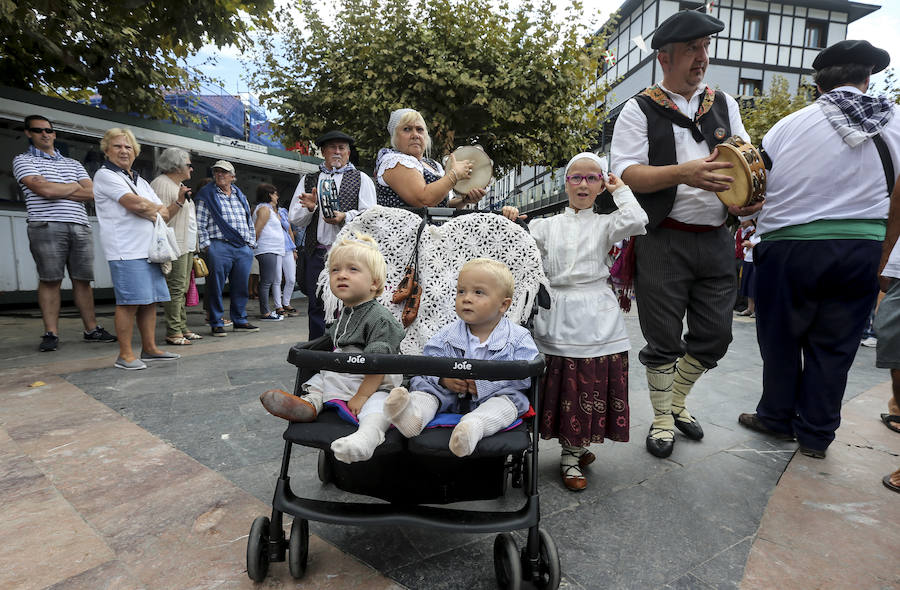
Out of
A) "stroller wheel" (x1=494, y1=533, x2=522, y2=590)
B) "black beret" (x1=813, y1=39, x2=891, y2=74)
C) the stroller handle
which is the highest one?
"black beret" (x1=813, y1=39, x2=891, y2=74)

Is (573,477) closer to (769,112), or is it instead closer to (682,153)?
(682,153)

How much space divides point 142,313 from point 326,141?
2294 mm

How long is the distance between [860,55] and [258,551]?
3542mm

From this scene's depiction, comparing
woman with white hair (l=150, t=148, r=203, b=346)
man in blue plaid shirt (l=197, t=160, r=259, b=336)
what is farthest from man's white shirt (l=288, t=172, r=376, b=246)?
man in blue plaid shirt (l=197, t=160, r=259, b=336)

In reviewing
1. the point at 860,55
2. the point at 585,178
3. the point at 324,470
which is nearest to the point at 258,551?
the point at 324,470

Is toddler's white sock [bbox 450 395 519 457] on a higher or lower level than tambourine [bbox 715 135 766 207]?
lower

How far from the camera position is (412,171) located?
268 centimetres

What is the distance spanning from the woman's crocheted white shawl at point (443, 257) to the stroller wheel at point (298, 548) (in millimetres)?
859

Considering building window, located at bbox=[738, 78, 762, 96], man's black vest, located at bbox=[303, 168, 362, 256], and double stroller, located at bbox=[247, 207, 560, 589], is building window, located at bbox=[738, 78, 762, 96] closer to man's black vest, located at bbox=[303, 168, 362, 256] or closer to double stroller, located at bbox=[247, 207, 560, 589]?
man's black vest, located at bbox=[303, 168, 362, 256]

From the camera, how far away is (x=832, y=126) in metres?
2.51

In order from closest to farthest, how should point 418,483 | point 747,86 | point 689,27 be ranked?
1. point 418,483
2. point 689,27
3. point 747,86

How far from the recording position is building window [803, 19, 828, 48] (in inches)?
994

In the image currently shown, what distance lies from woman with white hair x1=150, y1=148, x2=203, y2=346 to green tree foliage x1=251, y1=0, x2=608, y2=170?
484 centimetres

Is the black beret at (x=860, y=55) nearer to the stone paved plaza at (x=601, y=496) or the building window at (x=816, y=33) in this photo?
the stone paved plaza at (x=601, y=496)
